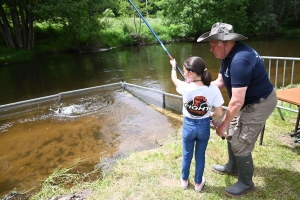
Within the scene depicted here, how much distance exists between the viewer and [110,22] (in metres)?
24.8

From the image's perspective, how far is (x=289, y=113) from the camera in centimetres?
466

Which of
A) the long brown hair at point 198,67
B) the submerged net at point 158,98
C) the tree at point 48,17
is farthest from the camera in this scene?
the tree at point 48,17

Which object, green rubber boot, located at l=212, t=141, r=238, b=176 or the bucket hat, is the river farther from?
the bucket hat

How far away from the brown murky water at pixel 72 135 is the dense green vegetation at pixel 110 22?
45.1ft

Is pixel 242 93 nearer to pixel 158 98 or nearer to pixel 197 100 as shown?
pixel 197 100

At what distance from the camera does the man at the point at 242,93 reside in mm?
2105

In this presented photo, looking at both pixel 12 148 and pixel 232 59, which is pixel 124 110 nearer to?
pixel 12 148

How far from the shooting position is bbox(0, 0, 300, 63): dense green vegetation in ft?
64.1

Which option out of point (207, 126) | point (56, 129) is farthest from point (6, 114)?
point (207, 126)

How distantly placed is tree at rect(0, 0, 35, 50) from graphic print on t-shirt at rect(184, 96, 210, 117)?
20.6 meters

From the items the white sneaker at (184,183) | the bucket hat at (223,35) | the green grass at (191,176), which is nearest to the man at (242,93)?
the bucket hat at (223,35)

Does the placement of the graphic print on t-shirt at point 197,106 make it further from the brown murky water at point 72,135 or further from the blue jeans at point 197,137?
the brown murky water at point 72,135

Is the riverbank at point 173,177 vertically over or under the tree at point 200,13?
under

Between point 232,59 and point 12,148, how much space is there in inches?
192
